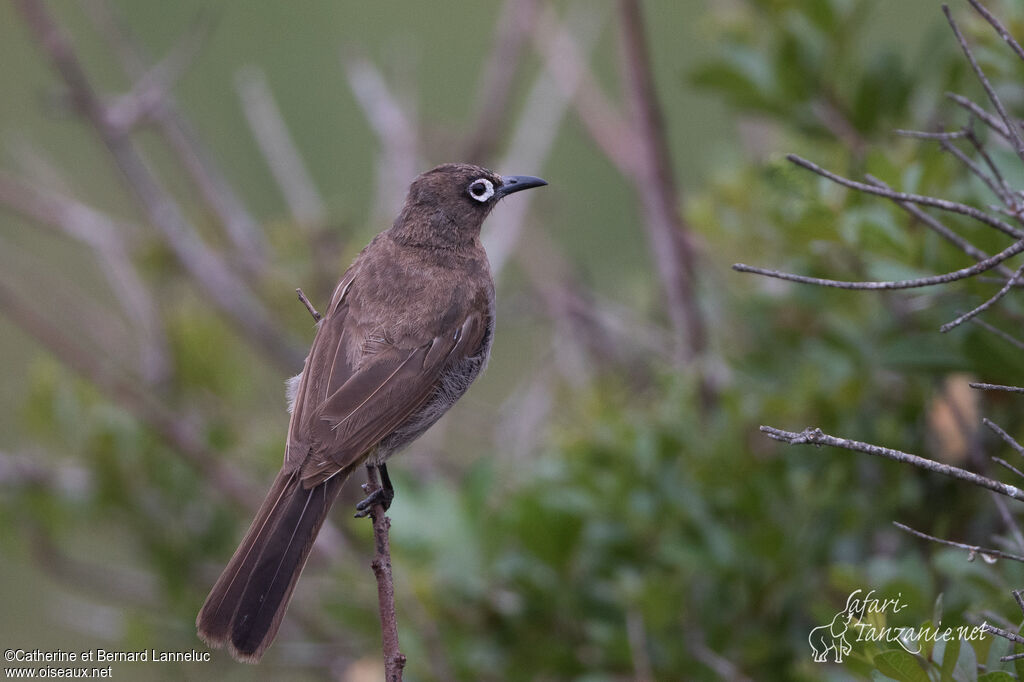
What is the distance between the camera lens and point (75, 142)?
10.5 meters

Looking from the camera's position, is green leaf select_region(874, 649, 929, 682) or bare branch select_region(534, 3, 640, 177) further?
bare branch select_region(534, 3, 640, 177)

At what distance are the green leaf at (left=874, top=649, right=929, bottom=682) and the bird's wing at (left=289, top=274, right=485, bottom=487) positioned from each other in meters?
1.65

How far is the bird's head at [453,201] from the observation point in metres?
Result: 4.12

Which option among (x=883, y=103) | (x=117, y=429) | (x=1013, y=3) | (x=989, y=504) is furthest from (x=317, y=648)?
(x=1013, y=3)

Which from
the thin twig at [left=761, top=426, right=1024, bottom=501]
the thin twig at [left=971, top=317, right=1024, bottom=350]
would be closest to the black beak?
the thin twig at [left=971, top=317, right=1024, bottom=350]

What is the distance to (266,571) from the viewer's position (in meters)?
2.92

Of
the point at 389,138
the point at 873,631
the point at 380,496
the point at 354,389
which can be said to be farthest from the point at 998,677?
the point at 389,138

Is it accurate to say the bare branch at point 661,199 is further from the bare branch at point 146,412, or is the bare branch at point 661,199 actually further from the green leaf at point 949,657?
the green leaf at point 949,657

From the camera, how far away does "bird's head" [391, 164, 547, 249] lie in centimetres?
412

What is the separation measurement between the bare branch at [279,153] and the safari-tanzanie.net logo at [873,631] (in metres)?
3.14

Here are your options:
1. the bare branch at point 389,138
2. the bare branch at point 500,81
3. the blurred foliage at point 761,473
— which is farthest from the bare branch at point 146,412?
the bare branch at point 500,81

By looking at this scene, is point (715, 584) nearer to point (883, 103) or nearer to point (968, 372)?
point (968, 372)

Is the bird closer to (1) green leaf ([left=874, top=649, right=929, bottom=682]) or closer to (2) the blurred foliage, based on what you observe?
(2) the blurred foliage

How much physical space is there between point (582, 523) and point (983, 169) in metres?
1.50
